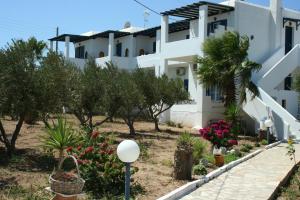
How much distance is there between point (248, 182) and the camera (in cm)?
1002

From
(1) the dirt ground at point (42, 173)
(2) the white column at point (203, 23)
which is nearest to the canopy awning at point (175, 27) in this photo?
(2) the white column at point (203, 23)

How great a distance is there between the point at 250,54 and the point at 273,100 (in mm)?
4914

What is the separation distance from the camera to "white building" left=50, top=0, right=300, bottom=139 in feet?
76.0

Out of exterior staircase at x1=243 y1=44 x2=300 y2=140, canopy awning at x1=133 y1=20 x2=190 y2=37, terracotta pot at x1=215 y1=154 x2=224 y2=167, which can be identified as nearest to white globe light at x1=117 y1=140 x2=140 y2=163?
terracotta pot at x1=215 y1=154 x2=224 y2=167

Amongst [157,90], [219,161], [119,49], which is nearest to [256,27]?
[157,90]

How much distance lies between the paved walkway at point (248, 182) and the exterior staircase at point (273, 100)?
766 centimetres

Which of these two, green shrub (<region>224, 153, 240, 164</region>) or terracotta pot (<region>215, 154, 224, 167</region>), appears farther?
green shrub (<region>224, 153, 240, 164</region>)

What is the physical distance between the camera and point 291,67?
2620 centimetres

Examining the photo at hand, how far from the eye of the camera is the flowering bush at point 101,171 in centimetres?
834

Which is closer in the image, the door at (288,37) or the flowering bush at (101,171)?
the flowering bush at (101,171)

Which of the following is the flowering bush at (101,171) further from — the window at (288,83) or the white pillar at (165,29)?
the window at (288,83)

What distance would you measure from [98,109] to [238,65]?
7.63m

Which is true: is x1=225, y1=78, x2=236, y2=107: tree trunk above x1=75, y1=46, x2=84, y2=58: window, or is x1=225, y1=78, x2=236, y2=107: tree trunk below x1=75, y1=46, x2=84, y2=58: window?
below

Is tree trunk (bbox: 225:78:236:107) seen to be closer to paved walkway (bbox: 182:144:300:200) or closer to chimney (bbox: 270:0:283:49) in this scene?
chimney (bbox: 270:0:283:49)
